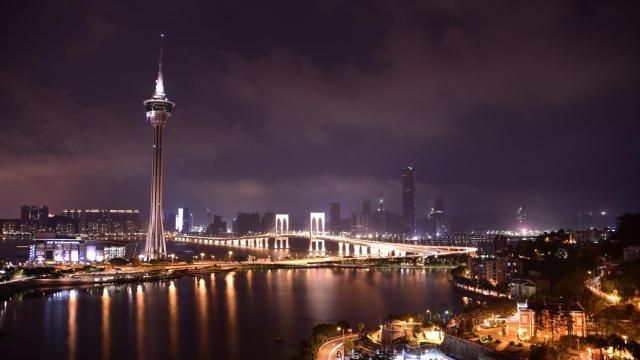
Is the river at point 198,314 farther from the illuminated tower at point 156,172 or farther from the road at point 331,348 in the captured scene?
the illuminated tower at point 156,172

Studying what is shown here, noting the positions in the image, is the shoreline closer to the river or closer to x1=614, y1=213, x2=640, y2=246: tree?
the river

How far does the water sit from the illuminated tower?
4.15m

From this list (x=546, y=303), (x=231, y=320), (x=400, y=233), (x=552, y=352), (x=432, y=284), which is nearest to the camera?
(x=552, y=352)

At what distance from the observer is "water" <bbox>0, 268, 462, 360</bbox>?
7.94 metres

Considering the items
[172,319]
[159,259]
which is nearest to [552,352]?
[172,319]

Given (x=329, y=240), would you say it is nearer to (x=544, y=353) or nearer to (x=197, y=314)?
(x=197, y=314)

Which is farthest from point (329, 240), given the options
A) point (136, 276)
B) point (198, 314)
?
point (198, 314)

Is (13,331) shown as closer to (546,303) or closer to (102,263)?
(546,303)

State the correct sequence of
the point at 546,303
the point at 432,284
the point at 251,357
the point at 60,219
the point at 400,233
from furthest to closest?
1. the point at 400,233
2. the point at 60,219
3. the point at 432,284
4. the point at 251,357
5. the point at 546,303

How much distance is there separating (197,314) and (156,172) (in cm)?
1047

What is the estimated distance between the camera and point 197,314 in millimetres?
10531

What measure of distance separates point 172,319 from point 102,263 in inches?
444

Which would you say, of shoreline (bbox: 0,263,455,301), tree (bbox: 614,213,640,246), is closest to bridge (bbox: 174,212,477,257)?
shoreline (bbox: 0,263,455,301)

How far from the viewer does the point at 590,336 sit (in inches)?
228
